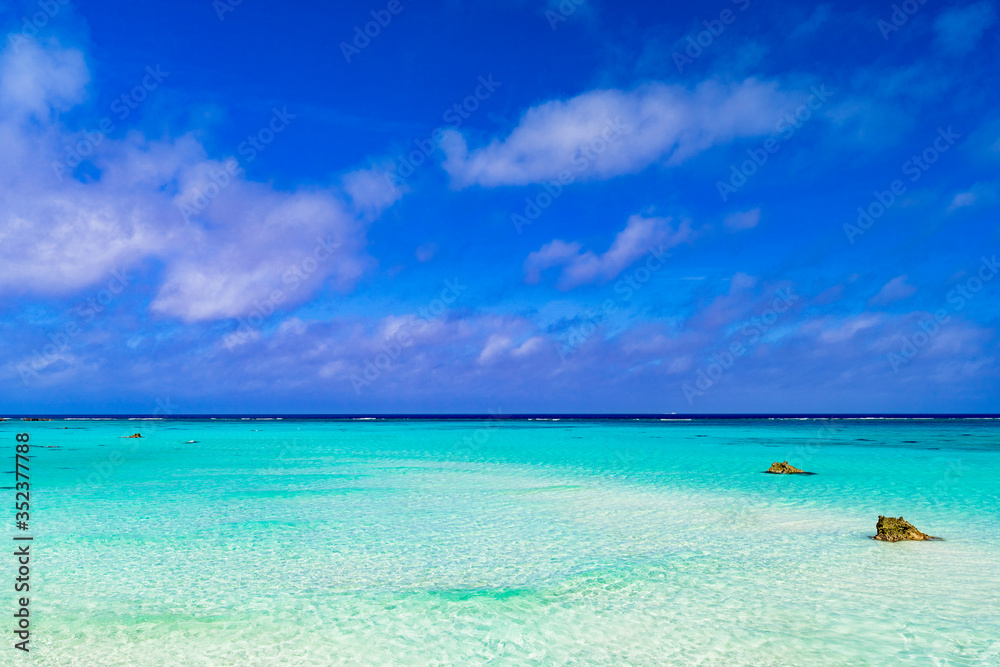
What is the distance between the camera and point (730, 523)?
1623 centimetres

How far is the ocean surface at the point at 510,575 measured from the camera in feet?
26.7

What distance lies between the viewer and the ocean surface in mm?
8133

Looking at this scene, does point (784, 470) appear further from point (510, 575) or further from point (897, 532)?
point (510, 575)

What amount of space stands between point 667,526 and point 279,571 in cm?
933

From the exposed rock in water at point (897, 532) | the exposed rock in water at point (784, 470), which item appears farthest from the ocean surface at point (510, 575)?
the exposed rock in water at point (784, 470)

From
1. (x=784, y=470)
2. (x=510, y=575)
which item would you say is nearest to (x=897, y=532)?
(x=510, y=575)

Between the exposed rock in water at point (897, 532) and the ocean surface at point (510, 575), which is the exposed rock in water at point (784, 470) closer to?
the ocean surface at point (510, 575)

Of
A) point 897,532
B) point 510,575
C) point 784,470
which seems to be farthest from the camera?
point 784,470

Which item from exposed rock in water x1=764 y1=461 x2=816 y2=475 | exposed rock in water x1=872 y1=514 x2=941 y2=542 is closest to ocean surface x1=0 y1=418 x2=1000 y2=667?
exposed rock in water x1=872 y1=514 x2=941 y2=542

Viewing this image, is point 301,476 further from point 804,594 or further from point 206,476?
point 804,594

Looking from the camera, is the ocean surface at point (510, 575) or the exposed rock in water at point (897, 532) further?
the exposed rock in water at point (897, 532)

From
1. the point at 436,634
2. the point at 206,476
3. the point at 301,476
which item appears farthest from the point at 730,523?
the point at 206,476

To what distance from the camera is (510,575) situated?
Result: 11.3 metres

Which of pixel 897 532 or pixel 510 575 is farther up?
pixel 897 532
